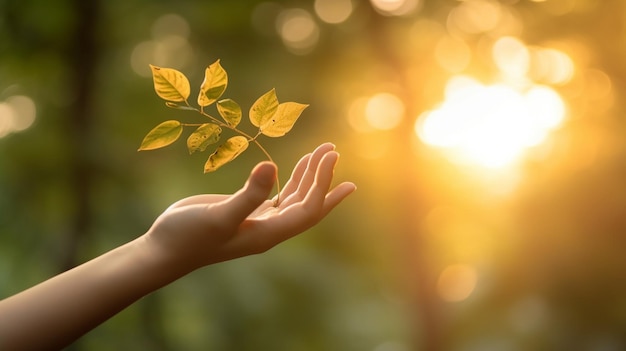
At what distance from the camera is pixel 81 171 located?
2.62 metres

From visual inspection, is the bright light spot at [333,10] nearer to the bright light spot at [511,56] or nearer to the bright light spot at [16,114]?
the bright light spot at [511,56]

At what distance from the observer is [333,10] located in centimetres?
308

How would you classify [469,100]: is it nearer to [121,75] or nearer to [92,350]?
[121,75]

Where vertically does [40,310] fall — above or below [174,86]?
below

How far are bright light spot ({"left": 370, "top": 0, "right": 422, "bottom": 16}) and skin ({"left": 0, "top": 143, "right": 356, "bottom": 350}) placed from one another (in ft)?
7.19

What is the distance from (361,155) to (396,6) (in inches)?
26.1

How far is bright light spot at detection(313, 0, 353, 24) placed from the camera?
304cm

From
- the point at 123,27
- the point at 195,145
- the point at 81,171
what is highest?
the point at 123,27

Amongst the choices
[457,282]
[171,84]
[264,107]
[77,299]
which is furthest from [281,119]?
[457,282]

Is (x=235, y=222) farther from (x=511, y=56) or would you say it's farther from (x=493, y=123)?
(x=511, y=56)

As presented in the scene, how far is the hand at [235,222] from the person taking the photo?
0.74m

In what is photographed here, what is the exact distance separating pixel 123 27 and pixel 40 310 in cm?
225

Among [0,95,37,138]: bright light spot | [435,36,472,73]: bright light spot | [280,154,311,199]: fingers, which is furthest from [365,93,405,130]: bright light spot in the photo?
[280,154,311,199]: fingers

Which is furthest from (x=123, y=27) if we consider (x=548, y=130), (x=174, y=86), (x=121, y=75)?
(x=174, y=86)
